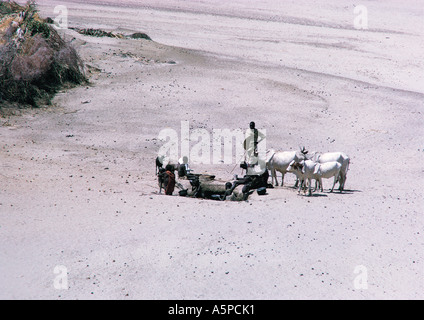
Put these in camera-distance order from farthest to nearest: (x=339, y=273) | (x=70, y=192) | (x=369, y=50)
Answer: (x=369, y=50) → (x=70, y=192) → (x=339, y=273)

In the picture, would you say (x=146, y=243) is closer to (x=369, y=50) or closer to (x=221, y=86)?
(x=221, y=86)

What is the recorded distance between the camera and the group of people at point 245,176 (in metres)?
14.7

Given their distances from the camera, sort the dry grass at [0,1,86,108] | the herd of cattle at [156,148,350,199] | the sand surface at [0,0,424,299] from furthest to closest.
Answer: the dry grass at [0,1,86,108]
the herd of cattle at [156,148,350,199]
the sand surface at [0,0,424,299]

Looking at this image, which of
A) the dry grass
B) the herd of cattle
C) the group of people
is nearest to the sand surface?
the herd of cattle

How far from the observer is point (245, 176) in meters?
15.5

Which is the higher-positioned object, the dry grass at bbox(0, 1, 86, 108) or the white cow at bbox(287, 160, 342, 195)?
the dry grass at bbox(0, 1, 86, 108)

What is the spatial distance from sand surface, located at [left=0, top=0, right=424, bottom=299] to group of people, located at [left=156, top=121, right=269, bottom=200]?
60 cm

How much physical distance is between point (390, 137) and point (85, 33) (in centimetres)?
1683

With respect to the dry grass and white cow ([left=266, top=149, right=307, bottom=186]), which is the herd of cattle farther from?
the dry grass

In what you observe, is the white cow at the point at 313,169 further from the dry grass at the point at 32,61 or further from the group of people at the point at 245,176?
the dry grass at the point at 32,61

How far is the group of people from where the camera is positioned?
14.7m

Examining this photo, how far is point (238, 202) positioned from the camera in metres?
14.0

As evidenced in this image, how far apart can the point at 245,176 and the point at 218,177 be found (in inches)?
47.9
